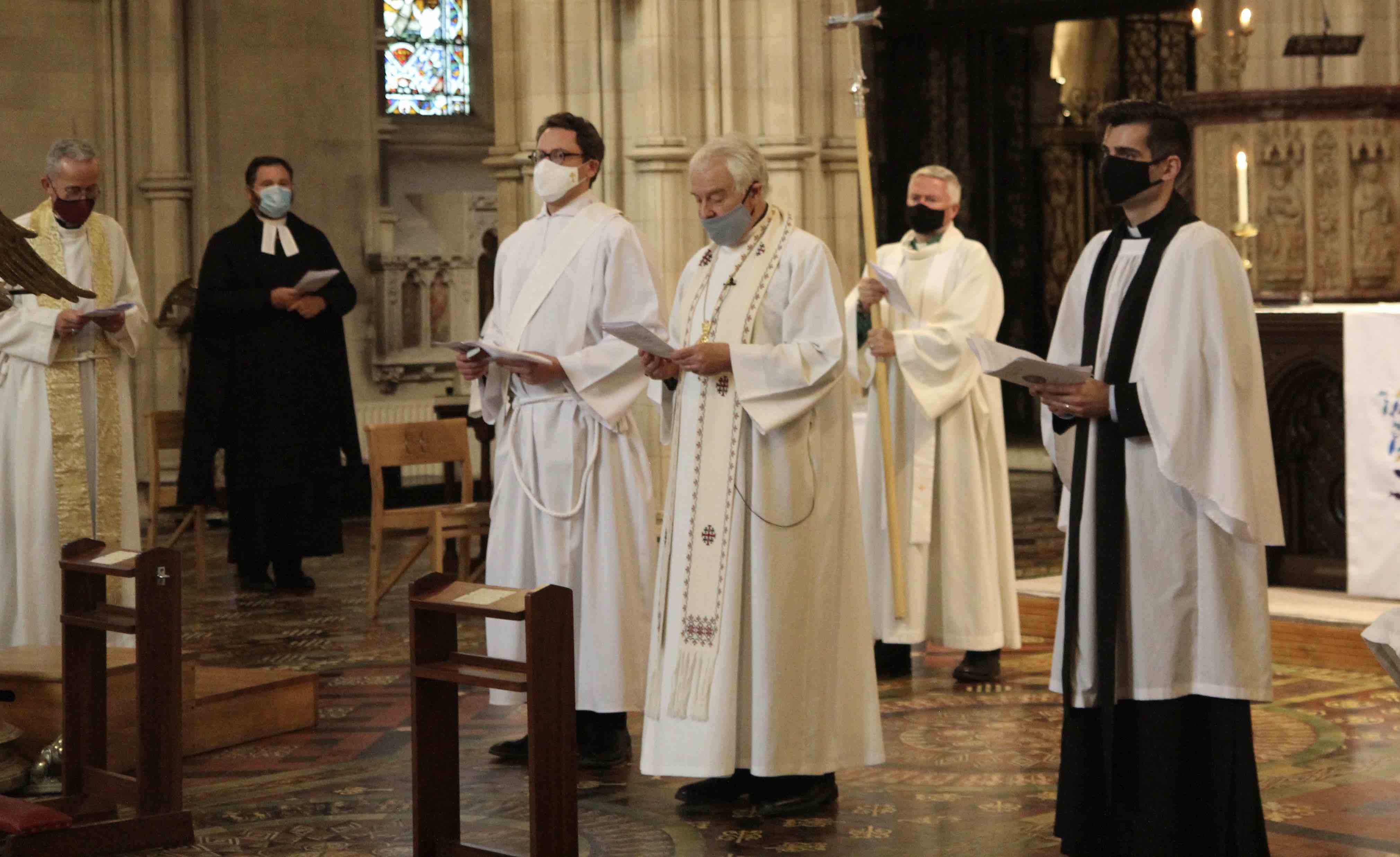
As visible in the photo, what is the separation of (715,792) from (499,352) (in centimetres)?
142

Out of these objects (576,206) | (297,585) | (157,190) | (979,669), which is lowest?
(979,669)

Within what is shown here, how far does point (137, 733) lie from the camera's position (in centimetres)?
519

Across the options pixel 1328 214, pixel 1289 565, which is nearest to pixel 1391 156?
pixel 1328 214

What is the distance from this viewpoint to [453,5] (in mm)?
15430

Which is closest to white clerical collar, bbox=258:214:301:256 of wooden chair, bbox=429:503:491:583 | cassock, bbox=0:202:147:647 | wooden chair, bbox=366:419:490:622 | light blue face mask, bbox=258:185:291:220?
light blue face mask, bbox=258:185:291:220

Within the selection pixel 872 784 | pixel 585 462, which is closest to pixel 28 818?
pixel 585 462

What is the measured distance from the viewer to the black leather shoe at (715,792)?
17.8 ft

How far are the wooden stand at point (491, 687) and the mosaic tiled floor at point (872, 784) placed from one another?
0.50 metres

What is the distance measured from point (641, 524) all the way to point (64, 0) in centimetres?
889

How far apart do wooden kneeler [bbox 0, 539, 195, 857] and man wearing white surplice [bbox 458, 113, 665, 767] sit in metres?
1.12

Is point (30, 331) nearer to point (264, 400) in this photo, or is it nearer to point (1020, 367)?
point (264, 400)

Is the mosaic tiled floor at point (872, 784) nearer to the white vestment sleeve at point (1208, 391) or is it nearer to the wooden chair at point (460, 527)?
the wooden chair at point (460, 527)

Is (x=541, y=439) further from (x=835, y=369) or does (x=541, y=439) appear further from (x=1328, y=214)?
(x=1328, y=214)

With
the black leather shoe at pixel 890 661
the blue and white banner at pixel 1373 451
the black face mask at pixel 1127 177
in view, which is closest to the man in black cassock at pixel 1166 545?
the black face mask at pixel 1127 177
